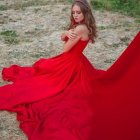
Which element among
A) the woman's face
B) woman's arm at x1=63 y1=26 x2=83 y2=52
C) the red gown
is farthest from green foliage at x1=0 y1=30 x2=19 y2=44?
the woman's face

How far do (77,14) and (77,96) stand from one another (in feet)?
3.23

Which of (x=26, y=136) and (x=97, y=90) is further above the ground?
(x=97, y=90)

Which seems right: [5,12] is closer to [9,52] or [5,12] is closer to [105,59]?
[9,52]

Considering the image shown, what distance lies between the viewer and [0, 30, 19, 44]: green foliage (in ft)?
23.1

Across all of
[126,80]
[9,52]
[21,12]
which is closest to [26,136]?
[126,80]

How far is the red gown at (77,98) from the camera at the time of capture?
4.18 meters

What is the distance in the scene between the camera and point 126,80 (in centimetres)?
441

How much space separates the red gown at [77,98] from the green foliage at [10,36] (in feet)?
5.46

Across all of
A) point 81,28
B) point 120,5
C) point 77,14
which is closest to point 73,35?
point 81,28

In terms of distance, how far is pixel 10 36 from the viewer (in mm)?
7273

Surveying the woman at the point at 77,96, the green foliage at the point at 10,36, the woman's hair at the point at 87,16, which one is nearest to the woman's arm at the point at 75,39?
the woman at the point at 77,96

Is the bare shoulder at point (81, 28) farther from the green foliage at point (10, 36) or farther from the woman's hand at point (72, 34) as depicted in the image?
the green foliage at point (10, 36)

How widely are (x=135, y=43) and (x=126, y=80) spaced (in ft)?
1.48

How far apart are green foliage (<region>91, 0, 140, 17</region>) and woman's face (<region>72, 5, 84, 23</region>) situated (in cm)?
420
